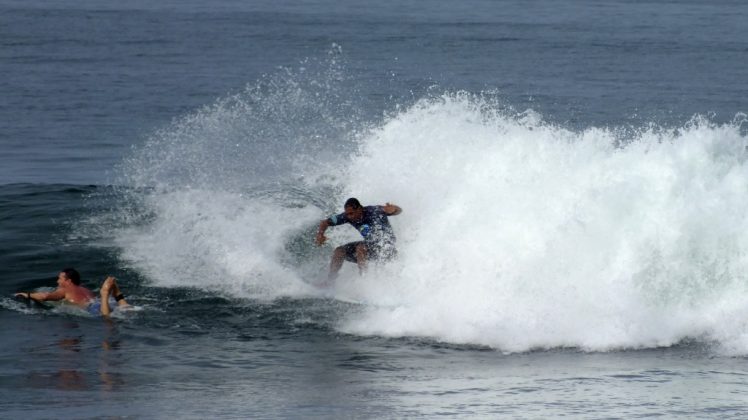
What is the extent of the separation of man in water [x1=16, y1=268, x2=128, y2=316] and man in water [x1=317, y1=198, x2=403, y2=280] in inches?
119

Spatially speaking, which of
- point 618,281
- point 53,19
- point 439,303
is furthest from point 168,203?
point 53,19

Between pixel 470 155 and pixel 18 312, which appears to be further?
pixel 470 155

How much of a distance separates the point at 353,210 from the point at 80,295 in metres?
4.03

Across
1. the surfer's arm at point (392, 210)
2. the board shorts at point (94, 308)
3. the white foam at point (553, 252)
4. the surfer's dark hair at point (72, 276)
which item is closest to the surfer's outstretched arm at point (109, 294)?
the board shorts at point (94, 308)

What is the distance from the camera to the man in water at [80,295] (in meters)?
15.9

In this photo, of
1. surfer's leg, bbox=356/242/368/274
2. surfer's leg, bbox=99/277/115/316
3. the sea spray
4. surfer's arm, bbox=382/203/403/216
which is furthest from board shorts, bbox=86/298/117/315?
surfer's arm, bbox=382/203/403/216

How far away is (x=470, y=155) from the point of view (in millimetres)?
18578

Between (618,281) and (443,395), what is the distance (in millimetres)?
4534

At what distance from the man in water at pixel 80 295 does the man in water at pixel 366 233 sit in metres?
3.02

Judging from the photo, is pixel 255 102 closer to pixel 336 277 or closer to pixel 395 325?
pixel 336 277

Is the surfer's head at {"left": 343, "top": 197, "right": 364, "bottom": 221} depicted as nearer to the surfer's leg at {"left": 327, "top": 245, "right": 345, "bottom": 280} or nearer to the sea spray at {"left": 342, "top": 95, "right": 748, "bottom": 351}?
the surfer's leg at {"left": 327, "top": 245, "right": 345, "bottom": 280}

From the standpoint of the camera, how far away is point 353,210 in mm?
16953

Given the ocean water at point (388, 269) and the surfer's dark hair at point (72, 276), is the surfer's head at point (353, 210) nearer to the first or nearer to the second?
the ocean water at point (388, 269)

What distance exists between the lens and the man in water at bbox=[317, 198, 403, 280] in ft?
55.7
